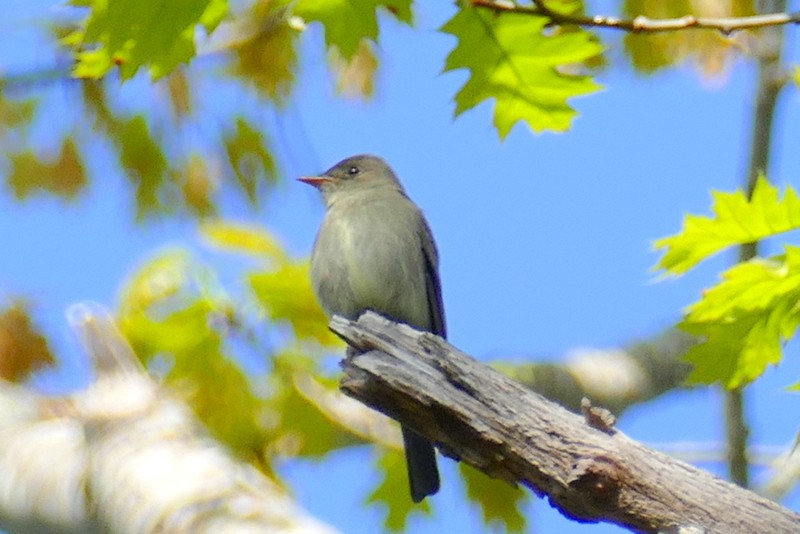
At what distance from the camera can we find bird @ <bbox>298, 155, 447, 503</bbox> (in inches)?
218

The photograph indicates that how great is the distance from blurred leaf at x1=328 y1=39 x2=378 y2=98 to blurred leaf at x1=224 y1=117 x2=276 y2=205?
626 millimetres

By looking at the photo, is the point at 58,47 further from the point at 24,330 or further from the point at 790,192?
the point at 790,192

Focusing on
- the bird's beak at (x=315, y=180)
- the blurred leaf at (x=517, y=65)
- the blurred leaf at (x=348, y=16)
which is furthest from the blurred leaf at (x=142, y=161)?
the blurred leaf at (x=517, y=65)

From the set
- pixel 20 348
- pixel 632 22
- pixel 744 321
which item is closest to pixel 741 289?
pixel 744 321

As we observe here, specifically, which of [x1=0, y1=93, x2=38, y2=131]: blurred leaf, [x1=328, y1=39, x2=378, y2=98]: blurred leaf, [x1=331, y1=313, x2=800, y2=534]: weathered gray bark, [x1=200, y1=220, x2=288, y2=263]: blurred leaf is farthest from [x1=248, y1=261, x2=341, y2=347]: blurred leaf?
[x1=331, y1=313, x2=800, y2=534]: weathered gray bark

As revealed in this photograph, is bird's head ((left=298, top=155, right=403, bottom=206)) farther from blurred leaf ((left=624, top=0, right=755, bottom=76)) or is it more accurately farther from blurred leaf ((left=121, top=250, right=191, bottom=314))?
blurred leaf ((left=624, top=0, right=755, bottom=76))

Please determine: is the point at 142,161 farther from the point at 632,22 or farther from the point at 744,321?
the point at 744,321

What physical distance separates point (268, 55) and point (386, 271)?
131cm

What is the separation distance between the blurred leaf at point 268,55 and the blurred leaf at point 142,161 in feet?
2.28

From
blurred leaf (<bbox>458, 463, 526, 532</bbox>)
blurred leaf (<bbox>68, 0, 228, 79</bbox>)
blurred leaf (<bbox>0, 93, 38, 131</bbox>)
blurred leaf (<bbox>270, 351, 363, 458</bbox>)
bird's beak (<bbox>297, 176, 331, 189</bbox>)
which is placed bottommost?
blurred leaf (<bbox>458, 463, 526, 532</bbox>)

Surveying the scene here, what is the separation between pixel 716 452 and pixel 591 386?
Answer: 2.53 feet

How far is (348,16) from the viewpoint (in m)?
4.15

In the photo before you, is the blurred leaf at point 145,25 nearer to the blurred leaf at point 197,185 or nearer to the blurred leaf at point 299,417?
the blurred leaf at point 299,417

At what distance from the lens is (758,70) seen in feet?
20.2
